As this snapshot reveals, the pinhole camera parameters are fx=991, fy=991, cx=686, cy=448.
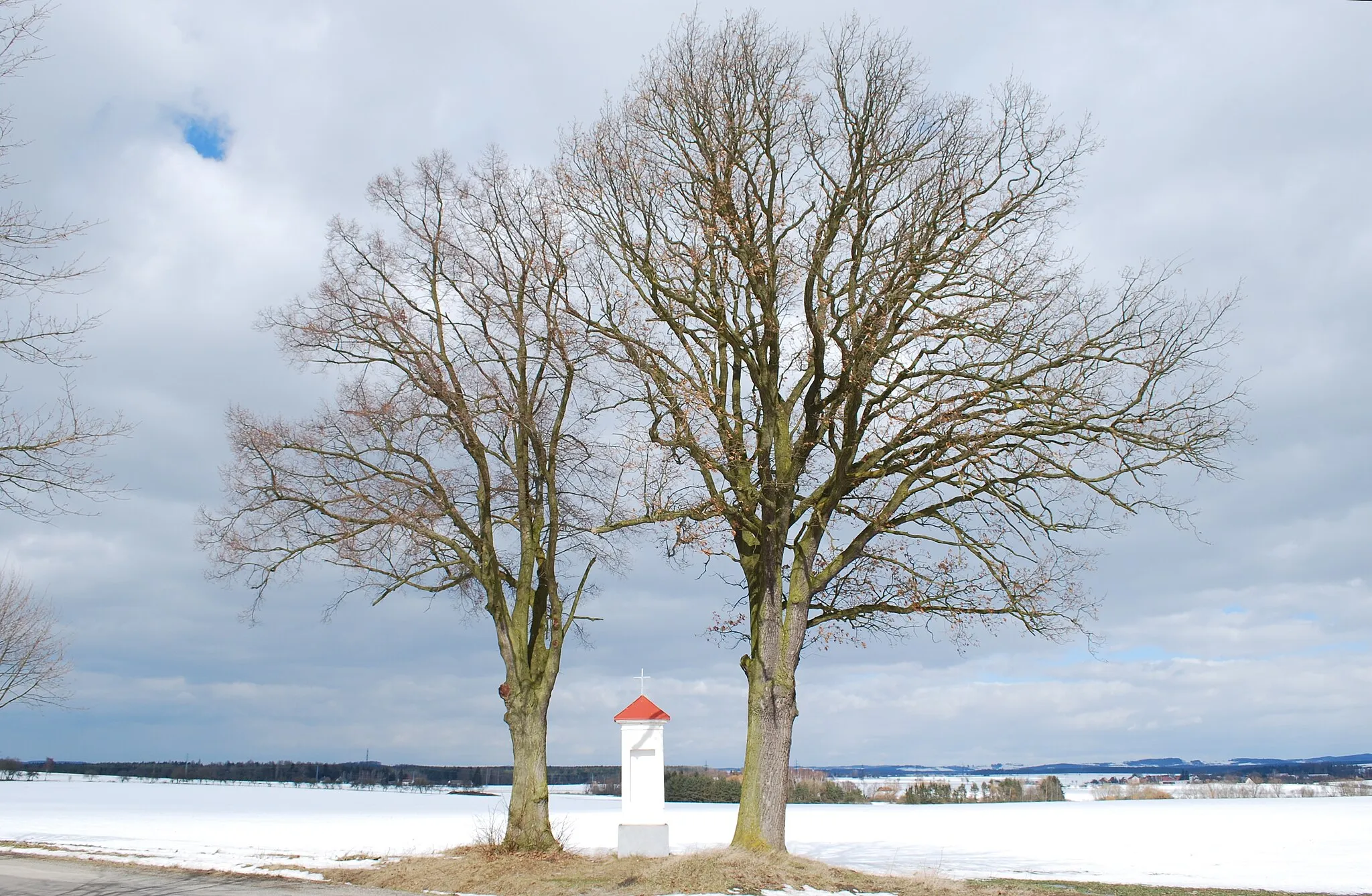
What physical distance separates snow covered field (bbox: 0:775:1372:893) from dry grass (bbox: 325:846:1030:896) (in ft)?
6.94

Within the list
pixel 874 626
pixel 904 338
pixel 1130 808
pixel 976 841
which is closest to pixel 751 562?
pixel 874 626

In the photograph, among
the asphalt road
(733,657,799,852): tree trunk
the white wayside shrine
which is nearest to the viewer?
the asphalt road

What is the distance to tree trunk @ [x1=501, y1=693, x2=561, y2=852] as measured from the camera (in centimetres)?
1837

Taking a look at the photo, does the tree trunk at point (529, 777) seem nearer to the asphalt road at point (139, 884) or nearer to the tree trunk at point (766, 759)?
the asphalt road at point (139, 884)

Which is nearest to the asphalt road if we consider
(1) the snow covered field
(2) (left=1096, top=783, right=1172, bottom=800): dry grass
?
(1) the snow covered field

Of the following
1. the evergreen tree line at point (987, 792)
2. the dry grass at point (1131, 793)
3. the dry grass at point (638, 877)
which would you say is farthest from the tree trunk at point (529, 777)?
the dry grass at point (1131, 793)

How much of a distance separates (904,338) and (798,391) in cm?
217

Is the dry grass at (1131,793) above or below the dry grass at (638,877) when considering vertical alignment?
below

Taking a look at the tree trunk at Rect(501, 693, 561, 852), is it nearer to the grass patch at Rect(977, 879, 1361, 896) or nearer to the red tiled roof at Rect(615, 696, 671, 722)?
the red tiled roof at Rect(615, 696, 671, 722)

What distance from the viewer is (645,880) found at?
13.9 meters

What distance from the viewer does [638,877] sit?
47.0ft

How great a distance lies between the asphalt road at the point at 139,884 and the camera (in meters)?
13.2

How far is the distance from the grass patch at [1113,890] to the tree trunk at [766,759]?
323 cm

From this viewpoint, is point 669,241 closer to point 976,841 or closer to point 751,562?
point 751,562
